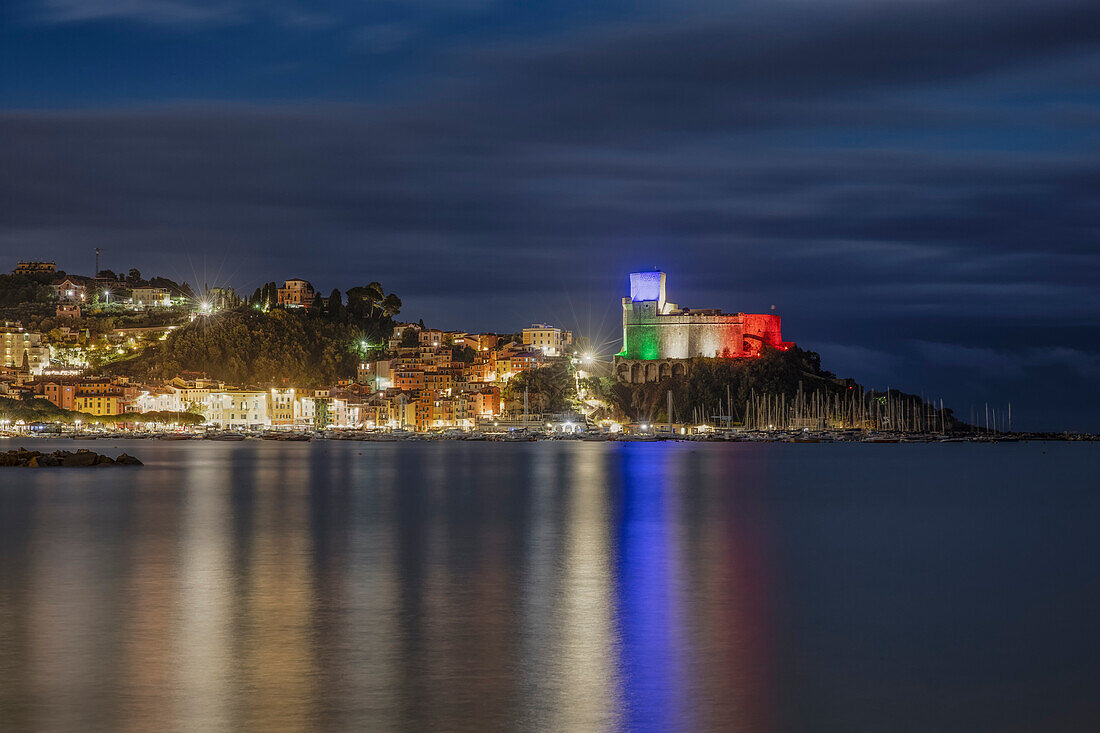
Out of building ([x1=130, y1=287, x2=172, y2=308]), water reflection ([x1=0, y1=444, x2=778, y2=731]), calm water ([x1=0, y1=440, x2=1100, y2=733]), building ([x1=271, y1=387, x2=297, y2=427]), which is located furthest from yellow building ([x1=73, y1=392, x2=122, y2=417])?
water reflection ([x1=0, y1=444, x2=778, y2=731])

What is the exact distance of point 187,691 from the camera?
7.80 m

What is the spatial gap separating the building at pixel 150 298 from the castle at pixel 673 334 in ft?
181

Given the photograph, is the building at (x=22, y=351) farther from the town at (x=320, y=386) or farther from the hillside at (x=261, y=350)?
the hillside at (x=261, y=350)

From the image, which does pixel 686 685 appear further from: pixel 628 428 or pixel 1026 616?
pixel 628 428

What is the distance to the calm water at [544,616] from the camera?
24.8 feet

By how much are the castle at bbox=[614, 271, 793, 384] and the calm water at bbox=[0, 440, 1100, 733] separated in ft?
174

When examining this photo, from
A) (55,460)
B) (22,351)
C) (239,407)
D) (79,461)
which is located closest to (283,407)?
(239,407)

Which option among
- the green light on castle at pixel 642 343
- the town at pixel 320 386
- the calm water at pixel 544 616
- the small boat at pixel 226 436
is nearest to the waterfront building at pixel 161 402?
the town at pixel 320 386

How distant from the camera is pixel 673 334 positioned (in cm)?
7975

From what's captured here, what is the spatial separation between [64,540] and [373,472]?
21912mm

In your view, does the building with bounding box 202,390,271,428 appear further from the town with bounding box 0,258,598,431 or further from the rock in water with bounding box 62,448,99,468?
the rock in water with bounding box 62,448,99,468

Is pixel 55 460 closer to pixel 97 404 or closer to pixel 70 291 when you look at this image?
pixel 97 404

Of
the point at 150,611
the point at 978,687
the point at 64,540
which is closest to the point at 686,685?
the point at 978,687

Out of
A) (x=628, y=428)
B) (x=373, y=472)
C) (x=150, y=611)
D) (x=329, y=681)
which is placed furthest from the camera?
(x=628, y=428)
